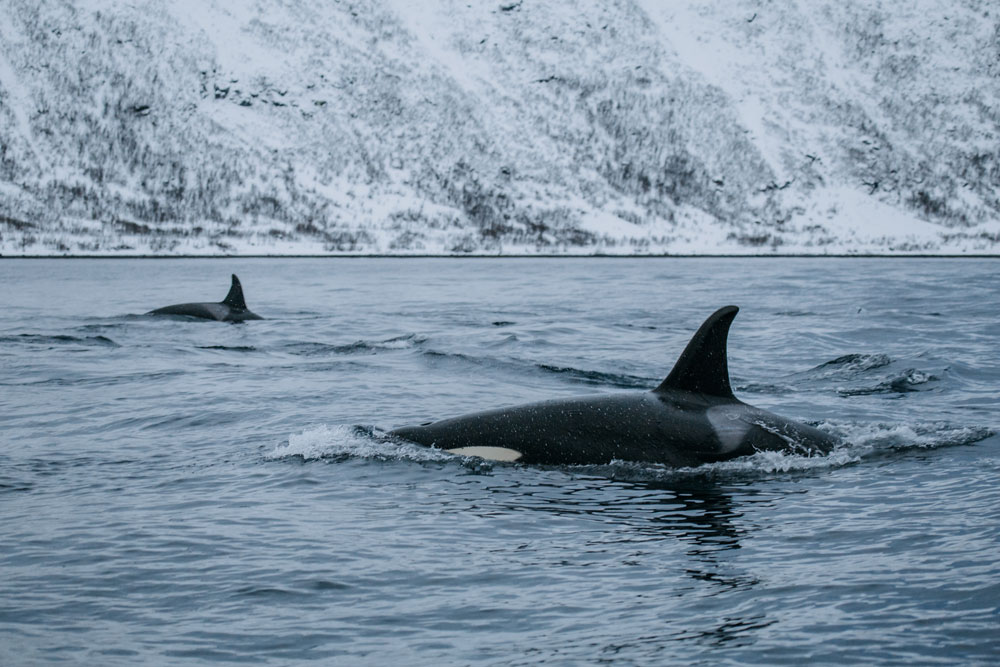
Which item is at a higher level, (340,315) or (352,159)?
(352,159)

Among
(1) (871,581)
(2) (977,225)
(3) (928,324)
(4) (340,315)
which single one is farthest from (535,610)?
(2) (977,225)

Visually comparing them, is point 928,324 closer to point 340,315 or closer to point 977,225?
point 340,315

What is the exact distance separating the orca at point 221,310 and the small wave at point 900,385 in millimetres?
13555

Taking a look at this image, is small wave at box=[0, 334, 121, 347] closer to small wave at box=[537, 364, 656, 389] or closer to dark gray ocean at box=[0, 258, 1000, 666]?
dark gray ocean at box=[0, 258, 1000, 666]

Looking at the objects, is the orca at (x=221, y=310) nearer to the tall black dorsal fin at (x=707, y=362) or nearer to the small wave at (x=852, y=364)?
the small wave at (x=852, y=364)

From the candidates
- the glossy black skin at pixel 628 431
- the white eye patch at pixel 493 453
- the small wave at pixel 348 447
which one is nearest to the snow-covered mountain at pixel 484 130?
the small wave at pixel 348 447

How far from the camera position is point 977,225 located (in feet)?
420

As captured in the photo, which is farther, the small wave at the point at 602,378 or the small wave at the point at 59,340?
the small wave at the point at 59,340

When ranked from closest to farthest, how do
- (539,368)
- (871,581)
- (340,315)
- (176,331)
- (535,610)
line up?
(535,610)
(871,581)
(539,368)
(176,331)
(340,315)

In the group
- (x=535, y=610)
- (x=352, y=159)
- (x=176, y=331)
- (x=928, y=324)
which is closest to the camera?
(x=535, y=610)

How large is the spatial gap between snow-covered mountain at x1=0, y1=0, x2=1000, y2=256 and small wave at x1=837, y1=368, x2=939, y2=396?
283 feet

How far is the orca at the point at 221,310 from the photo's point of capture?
2455cm

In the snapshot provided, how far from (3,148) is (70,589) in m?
116

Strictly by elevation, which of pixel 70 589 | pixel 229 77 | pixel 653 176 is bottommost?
pixel 70 589
